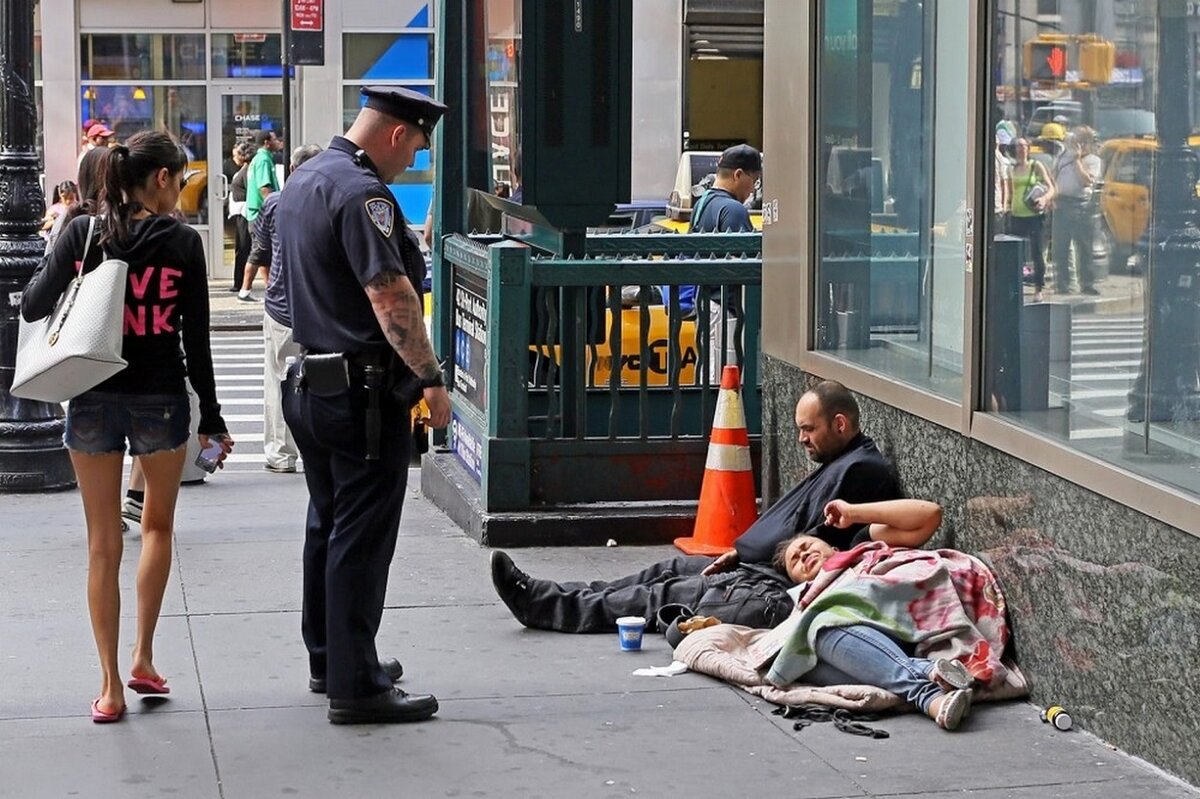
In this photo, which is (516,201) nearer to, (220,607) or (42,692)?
(220,607)

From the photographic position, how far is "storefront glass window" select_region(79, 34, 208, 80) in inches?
1032

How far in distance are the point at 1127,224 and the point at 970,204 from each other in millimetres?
870

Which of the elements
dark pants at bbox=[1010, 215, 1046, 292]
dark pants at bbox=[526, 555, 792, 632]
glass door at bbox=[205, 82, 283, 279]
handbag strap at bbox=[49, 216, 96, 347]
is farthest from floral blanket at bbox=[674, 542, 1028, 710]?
glass door at bbox=[205, 82, 283, 279]

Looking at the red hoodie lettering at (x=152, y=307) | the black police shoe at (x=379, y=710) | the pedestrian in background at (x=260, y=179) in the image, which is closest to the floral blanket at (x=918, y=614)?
the black police shoe at (x=379, y=710)

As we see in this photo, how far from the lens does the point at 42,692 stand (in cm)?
581

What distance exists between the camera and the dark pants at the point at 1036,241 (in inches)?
225

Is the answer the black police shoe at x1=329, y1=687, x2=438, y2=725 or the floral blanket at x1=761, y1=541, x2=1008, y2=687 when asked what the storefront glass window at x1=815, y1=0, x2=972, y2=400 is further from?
the black police shoe at x1=329, y1=687, x2=438, y2=725

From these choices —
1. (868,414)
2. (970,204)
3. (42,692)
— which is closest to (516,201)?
(868,414)

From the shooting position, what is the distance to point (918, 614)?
569 cm

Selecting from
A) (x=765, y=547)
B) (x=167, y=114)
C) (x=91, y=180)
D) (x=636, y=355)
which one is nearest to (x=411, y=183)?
(x=167, y=114)

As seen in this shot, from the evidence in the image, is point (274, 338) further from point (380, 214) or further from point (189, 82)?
point (189, 82)

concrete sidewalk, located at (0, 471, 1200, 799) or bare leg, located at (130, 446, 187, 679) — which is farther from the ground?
bare leg, located at (130, 446, 187, 679)

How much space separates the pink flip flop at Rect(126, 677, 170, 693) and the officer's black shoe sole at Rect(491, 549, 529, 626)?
1326mm

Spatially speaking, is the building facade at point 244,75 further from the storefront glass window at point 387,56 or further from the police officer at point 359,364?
the police officer at point 359,364
